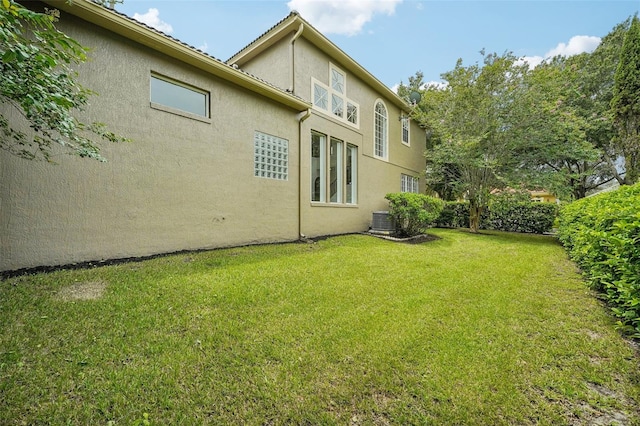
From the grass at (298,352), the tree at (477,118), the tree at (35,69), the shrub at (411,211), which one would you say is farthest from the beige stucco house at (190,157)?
the tree at (477,118)

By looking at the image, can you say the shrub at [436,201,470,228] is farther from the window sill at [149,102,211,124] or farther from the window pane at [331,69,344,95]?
the window sill at [149,102,211,124]

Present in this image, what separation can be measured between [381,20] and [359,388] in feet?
38.1

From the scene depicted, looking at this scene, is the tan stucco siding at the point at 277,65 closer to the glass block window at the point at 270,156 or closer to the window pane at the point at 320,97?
the window pane at the point at 320,97

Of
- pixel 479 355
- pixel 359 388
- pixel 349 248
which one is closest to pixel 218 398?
pixel 359 388

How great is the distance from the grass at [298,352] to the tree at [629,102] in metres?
15.3

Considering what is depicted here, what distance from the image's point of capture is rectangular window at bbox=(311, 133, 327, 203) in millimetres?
9320

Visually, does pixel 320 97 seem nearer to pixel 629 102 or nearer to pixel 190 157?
pixel 190 157

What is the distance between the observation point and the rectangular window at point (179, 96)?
18.2 feet

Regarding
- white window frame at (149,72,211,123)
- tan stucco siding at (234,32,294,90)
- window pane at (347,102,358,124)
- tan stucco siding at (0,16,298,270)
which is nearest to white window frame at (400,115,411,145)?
window pane at (347,102,358,124)

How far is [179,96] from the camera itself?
5.93 m

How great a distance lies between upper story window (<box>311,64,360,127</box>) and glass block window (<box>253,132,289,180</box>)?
230cm

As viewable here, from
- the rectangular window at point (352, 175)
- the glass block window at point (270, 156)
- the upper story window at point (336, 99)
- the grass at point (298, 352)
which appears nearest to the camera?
the grass at point (298, 352)

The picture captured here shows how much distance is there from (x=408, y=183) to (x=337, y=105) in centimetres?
682

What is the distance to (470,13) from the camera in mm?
9195
